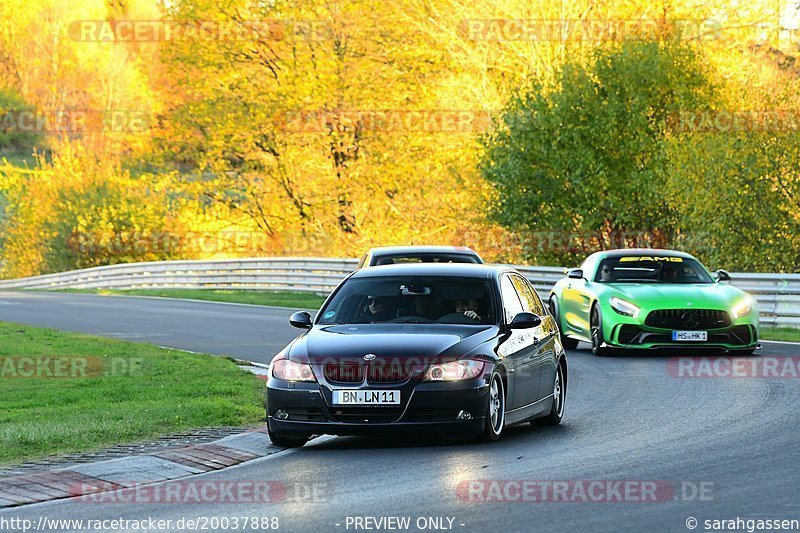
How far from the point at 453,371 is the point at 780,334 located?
43.5ft

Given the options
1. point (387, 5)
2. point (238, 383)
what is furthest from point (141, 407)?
point (387, 5)

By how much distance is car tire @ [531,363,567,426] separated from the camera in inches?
480

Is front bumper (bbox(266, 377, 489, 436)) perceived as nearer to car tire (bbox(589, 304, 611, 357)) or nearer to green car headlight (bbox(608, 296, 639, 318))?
green car headlight (bbox(608, 296, 639, 318))

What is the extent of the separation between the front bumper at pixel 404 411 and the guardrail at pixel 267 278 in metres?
14.1

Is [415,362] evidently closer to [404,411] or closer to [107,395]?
[404,411]

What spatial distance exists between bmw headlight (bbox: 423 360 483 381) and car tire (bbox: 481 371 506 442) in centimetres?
19

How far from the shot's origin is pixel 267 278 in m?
39.3

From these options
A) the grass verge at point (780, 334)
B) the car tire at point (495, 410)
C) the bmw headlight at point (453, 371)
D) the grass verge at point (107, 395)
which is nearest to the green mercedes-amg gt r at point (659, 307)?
the grass verge at point (780, 334)

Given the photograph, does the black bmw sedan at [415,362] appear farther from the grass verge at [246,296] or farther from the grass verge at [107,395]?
the grass verge at [246,296]

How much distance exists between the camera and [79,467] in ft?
31.5

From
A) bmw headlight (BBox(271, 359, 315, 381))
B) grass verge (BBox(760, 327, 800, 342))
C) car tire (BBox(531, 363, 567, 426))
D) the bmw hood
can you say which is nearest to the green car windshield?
grass verge (BBox(760, 327, 800, 342))

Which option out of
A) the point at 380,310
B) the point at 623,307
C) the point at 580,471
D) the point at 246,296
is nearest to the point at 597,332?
the point at 623,307

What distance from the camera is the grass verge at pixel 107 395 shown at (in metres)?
11.1

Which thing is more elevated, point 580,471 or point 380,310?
point 380,310
